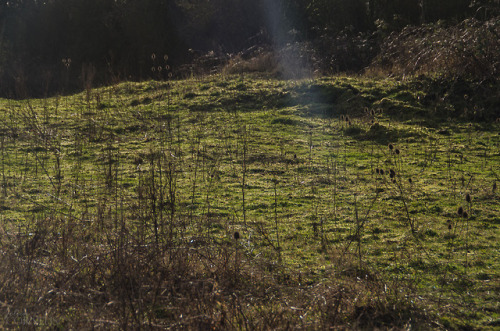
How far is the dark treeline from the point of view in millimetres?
18375

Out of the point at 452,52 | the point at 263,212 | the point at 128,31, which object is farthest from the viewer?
the point at 128,31

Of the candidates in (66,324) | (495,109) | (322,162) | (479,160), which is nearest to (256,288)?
(66,324)

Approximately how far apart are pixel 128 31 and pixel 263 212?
17038 millimetres

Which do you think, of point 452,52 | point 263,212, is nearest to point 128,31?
point 452,52

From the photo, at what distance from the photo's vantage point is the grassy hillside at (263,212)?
3.00m

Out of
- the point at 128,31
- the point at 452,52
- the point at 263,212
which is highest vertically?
the point at 128,31

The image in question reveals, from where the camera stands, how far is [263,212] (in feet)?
16.7

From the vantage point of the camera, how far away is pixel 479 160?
6.51m

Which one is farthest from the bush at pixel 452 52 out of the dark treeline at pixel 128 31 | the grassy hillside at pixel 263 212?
the dark treeline at pixel 128 31

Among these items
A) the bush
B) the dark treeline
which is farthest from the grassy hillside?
the dark treeline

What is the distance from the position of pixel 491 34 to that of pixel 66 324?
8.26 metres

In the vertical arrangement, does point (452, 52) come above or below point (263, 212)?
above

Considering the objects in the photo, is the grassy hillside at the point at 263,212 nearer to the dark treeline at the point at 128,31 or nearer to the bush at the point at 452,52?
the bush at the point at 452,52

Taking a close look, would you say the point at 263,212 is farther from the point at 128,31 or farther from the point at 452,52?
the point at 128,31
